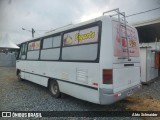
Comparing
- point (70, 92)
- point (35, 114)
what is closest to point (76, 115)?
point (70, 92)

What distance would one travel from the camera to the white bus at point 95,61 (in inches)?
167

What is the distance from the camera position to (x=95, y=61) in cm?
441

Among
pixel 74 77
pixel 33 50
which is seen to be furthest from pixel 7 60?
pixel 74 77

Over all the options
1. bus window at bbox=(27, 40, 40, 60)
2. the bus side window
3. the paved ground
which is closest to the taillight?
the paved ground

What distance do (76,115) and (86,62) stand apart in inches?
64.4

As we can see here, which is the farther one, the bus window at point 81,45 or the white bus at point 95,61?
the bus window at point 81,45

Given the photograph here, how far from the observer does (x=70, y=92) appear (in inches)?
213

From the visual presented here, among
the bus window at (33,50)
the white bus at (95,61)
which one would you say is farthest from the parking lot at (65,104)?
the bus window at (33,50)

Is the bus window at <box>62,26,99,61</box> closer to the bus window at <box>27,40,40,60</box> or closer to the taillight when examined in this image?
the taillight

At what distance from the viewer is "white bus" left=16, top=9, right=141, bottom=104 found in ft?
14.0

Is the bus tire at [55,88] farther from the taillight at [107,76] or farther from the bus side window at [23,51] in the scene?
the bus side window at [23,51]

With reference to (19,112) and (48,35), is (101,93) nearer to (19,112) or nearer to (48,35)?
(19,112)

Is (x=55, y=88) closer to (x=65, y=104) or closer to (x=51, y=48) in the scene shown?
(x=65, y=104)

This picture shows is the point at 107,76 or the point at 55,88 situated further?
the point at 55,88
